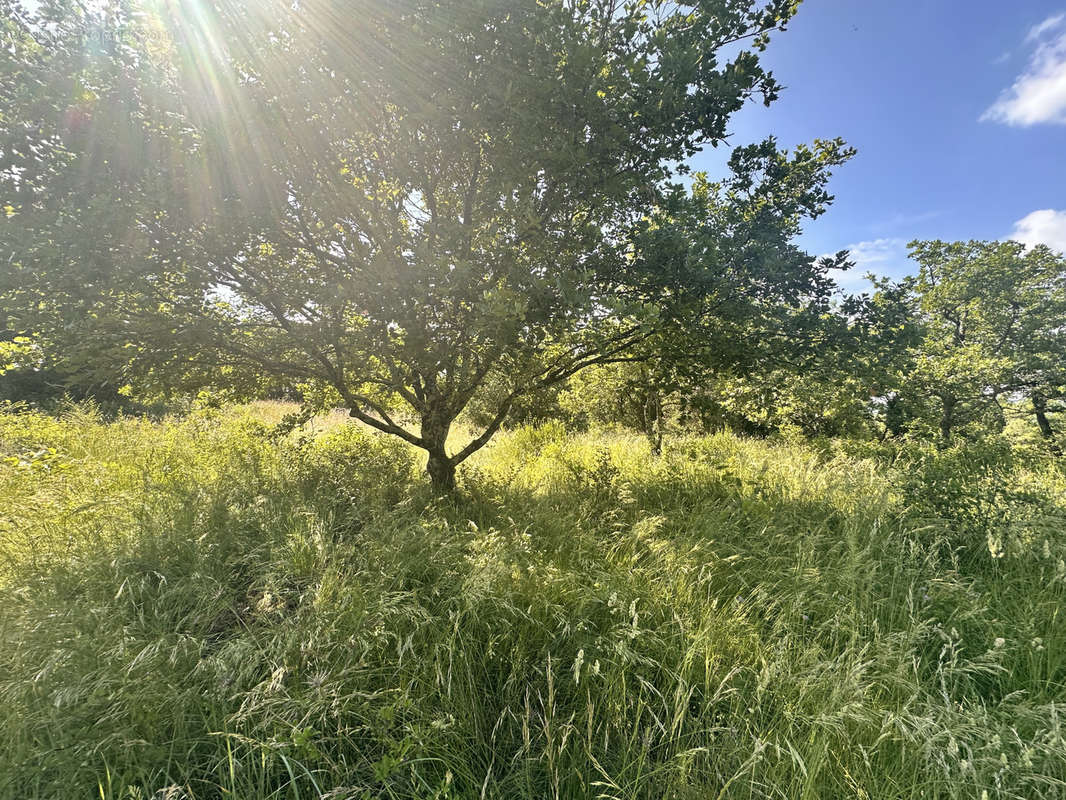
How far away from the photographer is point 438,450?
18.1 feet

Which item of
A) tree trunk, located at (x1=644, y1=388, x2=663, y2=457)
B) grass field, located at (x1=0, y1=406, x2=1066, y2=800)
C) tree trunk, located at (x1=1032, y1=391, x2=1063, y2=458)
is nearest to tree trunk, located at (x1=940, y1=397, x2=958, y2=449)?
tree trunk, located at (x1=1032, y1=391, x2=1063, y2=458)

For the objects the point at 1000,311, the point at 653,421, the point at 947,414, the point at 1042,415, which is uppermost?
the point at 1000,311

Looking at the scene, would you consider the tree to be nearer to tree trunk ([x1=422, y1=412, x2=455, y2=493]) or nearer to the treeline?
the treeline

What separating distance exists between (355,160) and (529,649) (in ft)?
15.6

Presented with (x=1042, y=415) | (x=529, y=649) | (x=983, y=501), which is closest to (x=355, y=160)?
(x=529, y=649)

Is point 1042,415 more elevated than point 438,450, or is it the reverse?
point 1042,415

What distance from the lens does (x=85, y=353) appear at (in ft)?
12.6

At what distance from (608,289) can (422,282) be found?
6.22 feet

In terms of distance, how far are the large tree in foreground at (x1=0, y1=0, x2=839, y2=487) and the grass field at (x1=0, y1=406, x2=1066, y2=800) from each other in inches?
77.5

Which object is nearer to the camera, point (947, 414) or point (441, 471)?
point (441, 471)

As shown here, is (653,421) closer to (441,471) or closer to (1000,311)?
(441,471)

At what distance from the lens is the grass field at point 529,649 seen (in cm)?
163

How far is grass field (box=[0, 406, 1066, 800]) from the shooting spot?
64.2 inches

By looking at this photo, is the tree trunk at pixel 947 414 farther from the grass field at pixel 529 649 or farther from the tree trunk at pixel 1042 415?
the grass field at pixel 529 649
